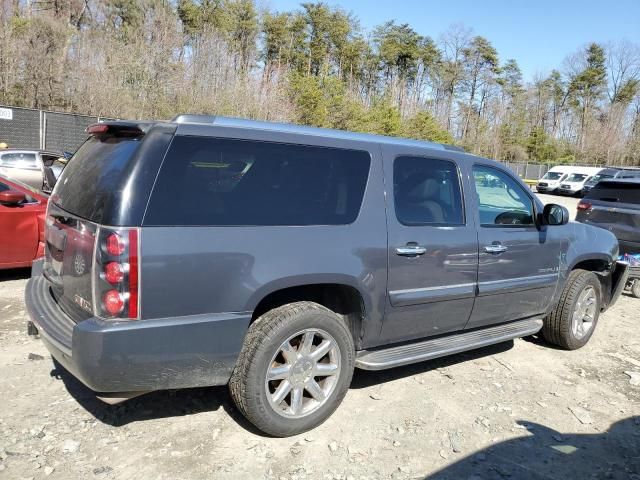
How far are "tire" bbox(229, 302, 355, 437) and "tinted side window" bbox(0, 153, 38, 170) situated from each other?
12070 mm

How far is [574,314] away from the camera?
5246 mm

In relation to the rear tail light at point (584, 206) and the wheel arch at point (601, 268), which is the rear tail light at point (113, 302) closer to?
the wheel arch at point (601, 268)

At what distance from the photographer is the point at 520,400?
412cm

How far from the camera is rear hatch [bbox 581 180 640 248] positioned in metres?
7.94

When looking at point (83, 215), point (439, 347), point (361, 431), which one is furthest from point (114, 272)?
point (439, 347)

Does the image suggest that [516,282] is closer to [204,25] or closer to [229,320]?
[229,320]

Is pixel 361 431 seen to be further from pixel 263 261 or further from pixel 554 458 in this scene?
pixel 263 261

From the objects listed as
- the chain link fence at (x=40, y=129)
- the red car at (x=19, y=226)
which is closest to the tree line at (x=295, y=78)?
the chain link fence at (x=40, y=129)

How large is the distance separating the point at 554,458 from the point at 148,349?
2.57m

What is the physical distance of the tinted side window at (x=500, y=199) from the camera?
439 centimetres

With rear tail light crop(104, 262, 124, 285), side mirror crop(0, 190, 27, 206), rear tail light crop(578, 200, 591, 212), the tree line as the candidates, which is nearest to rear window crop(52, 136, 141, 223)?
rear tail light crop(104, 262, 124, 285)

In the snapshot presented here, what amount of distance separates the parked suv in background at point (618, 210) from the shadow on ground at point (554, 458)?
16.5ft

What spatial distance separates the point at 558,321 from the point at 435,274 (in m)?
2.07

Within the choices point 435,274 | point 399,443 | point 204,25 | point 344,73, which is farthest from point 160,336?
point 344,73
